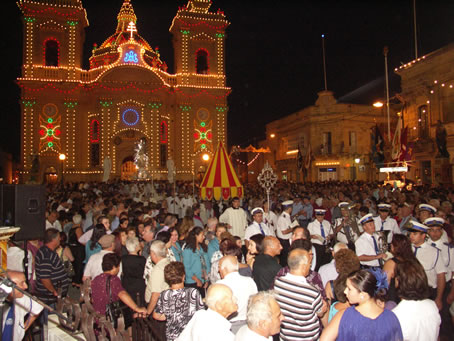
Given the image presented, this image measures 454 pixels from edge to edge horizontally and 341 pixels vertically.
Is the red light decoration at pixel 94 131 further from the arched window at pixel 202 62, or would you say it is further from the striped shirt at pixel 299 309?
the striped shirt at pixel 299 309

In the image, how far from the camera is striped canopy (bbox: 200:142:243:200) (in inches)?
476

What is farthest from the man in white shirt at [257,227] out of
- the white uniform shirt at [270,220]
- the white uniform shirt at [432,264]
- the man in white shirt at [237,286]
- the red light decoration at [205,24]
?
the red light decoration at [205,24]

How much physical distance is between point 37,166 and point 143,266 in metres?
30.4

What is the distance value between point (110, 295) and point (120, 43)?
42617 mm

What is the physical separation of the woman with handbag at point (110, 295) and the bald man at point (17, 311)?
2.57ft

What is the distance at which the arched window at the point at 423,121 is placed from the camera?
26989 millimetres

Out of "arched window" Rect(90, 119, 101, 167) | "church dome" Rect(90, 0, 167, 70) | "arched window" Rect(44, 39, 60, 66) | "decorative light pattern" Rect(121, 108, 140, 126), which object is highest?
"church dome" Rect(90, 0, 167, 70)

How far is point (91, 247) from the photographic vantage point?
6961 millimetres

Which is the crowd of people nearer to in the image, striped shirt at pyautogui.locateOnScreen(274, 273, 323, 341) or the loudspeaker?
striped shirt at pyautogui.locateOnScreen(274, 273, 323, 341)

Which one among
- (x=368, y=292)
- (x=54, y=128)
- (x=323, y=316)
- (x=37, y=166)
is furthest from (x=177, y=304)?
(x=54, y=128)

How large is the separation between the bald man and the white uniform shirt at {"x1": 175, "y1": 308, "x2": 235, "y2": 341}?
1937mm

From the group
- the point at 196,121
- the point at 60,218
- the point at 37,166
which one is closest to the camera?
the point at 60,218

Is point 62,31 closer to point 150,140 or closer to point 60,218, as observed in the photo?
point 150,140

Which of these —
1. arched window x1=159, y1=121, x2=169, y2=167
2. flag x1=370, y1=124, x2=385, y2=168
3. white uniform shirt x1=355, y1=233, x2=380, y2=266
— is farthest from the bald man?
arched window x1=159, y1=121, x2=169, y2=167
